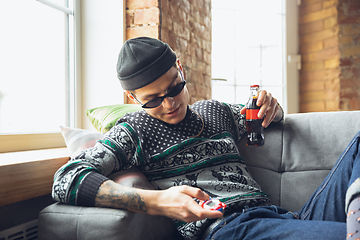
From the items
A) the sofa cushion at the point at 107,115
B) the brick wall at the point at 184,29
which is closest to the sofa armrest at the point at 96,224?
the sofa cushion at the point at 107,115

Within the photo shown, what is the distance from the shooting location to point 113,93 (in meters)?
1.95

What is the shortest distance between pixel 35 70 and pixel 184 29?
111 cm

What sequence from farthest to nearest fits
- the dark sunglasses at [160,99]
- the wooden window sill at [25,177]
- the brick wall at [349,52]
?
the brick wall at [349,52] < the dark sunglasses at [160,99] < the wooden window sill at [25,177]

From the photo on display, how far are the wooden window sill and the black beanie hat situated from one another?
1.49ft

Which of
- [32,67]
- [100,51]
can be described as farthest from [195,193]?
[100,51]

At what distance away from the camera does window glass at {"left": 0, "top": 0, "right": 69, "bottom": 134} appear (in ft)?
5.02

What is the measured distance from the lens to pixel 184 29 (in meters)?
2.28

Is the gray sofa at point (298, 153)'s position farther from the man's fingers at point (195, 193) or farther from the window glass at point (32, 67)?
the window glass at point (32, 67)

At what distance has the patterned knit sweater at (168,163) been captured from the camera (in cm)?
96

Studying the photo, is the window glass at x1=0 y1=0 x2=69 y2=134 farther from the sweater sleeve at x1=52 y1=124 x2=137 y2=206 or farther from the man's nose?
the man's nose

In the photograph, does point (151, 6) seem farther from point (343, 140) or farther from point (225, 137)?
point (343, 140)

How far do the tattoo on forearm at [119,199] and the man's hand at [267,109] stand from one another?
65cm

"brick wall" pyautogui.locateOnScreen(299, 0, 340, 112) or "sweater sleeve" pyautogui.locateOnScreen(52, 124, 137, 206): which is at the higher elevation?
"brick wall" pyautogui.locateOnScreen(299, 0, 340, 112)

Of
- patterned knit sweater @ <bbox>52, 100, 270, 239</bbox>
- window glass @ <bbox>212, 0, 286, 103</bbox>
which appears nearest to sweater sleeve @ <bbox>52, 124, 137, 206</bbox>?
patterned knit sweater @ <bbox>52, 100, 270, 239</bbox>
